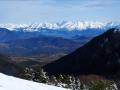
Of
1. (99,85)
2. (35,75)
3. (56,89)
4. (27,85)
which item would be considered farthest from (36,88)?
(35,75)

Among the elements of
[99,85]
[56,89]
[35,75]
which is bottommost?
[35,75]

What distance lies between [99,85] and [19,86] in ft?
159

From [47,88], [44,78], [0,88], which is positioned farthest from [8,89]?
[44,78]

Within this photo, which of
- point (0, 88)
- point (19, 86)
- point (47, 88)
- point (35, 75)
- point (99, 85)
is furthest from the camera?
point (35, 75)

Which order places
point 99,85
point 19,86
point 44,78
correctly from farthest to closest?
point 44,78 → point 99,85 → point 19,86

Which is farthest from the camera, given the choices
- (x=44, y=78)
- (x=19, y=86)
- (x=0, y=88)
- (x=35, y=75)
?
(x=35, y=75)

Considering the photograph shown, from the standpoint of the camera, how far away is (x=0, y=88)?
1789 cm

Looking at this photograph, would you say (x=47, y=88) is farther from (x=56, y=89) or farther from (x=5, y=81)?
(x=5, y=81)

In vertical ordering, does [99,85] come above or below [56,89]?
below

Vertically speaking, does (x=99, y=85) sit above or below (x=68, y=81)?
above

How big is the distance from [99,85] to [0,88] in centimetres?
5044

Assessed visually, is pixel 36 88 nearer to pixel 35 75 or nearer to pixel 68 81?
pixel 68 81

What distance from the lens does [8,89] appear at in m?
18.2

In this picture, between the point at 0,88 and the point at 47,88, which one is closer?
the point at 0,88
